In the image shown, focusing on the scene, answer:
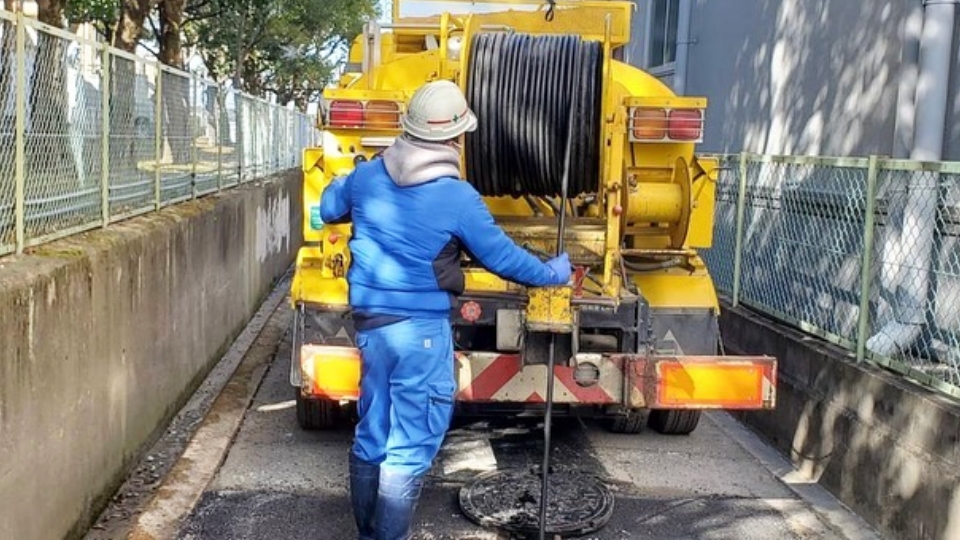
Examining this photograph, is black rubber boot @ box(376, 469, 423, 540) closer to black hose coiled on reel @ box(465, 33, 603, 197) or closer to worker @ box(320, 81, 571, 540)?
worker @ box(320, 81, 571, 540)

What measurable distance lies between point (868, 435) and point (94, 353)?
12.7 feet

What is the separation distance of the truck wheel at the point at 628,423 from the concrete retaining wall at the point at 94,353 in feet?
9.32

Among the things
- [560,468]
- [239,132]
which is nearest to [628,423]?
[560,468]

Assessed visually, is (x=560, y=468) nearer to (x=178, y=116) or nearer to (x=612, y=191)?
(x=612, y=191)

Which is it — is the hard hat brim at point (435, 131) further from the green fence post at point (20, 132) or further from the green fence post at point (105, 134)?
the green fence post at point (105, 134)

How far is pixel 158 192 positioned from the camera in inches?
292

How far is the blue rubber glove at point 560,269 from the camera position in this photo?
4.49 meters

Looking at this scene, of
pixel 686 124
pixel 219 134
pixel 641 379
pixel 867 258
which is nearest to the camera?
pixel 641 379

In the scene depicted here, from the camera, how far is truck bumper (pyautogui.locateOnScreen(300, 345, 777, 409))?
5305 millimetres

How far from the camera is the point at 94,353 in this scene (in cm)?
514

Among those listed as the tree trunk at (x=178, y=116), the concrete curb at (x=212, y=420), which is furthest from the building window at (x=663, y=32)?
the tree trunk at (x=178, y=116)

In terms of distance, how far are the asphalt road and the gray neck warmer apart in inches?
71.2

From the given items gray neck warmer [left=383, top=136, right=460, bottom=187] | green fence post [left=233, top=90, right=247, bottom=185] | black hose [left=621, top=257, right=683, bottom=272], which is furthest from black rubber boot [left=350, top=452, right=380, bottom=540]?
green fence post [left=233, top=90, right=247, bottom=185]

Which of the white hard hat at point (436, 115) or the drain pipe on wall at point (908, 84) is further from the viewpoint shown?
the drain pipe on wall at point (908, 84)
